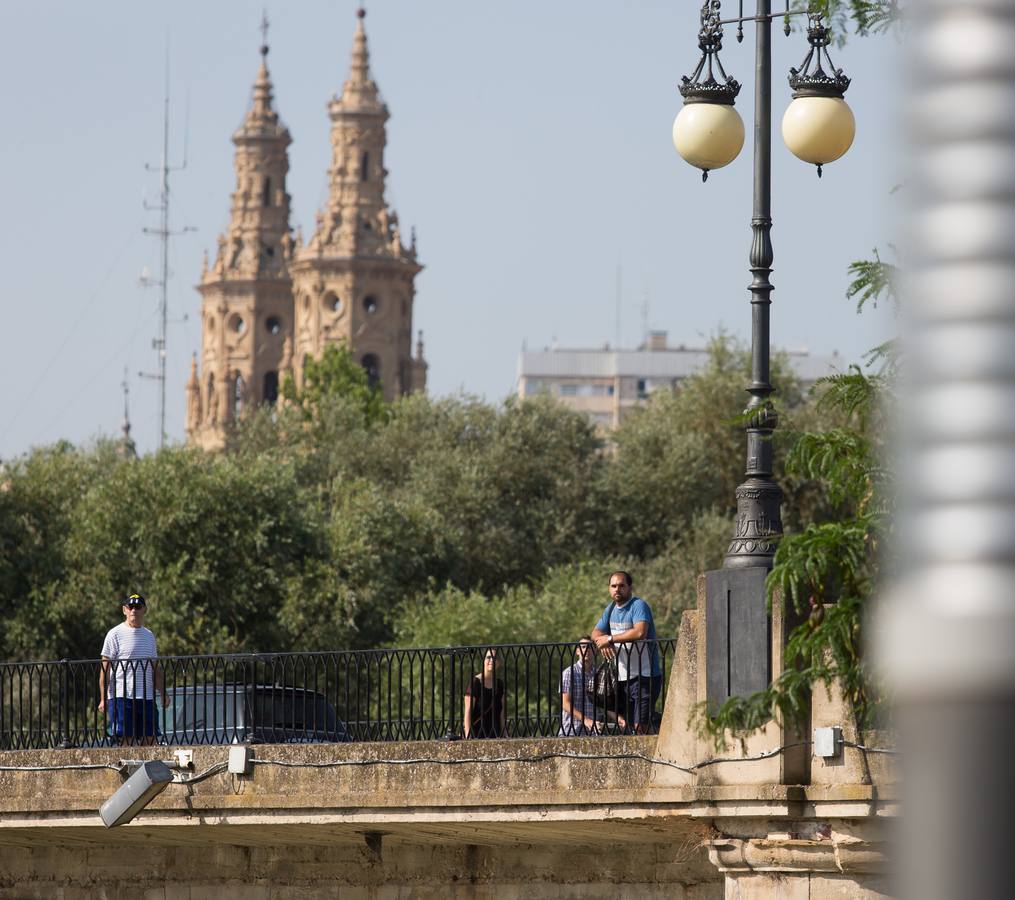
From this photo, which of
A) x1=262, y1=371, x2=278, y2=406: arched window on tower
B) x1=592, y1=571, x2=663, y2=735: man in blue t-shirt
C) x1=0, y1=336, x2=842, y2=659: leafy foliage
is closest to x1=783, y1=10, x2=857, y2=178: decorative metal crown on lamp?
x1=592, y1=571, x2=663, y2=735: man in blue t-shirt

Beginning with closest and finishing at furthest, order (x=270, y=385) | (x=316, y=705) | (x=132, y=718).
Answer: (x=132, y=718) → (x=316, y=705) → (x=270, y=385)

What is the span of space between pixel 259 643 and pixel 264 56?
380 feet

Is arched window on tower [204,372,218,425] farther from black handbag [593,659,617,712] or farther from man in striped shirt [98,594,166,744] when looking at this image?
black handbag [593,659,617,712]

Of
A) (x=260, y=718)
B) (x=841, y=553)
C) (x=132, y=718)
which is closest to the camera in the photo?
(x=841, y=553)

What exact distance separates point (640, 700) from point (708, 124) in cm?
423

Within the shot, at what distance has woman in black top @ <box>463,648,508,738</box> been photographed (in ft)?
51.6

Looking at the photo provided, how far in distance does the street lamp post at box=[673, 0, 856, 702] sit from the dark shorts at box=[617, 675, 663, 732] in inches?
61.6

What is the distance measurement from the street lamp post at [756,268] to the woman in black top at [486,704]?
108 inches

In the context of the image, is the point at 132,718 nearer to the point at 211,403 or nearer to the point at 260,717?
the point at 260,717

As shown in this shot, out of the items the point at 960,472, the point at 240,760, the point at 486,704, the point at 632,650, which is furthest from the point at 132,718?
the point at 960,472

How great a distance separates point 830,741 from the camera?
42.8 feet

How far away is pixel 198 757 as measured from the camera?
1641 cm

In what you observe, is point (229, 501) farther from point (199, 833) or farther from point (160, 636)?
point (199, 833)

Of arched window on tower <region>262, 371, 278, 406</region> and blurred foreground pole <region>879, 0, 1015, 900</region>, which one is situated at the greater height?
arched window on tower <region>262, 371, 278, 406</region>
